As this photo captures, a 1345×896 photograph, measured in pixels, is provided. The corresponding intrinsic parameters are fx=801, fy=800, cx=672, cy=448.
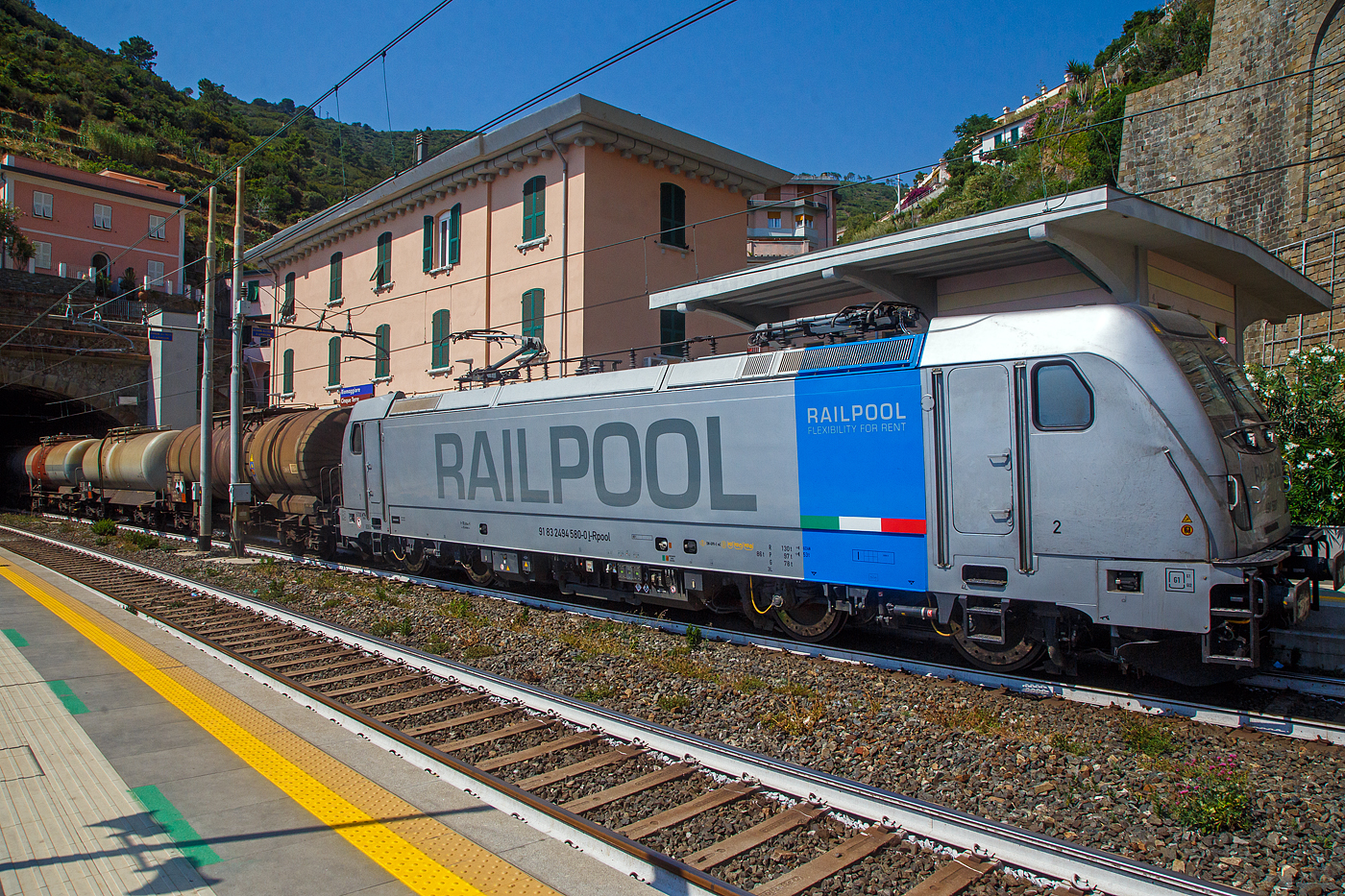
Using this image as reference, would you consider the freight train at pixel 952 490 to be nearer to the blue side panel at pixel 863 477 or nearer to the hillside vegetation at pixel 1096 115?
the blue side panel at pixel 863 477

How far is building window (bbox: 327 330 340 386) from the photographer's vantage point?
97.6 feet

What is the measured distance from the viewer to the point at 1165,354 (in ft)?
21.4

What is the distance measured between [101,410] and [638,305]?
97.0ft

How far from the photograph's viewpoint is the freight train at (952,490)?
6.38 metres

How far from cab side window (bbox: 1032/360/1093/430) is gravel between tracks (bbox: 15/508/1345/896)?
242 cm

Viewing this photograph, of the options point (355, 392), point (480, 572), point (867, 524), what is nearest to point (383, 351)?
point (355, 392)

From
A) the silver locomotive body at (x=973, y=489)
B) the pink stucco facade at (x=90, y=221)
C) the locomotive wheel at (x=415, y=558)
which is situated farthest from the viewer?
the pink stucco facade at (x=90, y=221)

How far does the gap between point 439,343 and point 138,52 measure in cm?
13120

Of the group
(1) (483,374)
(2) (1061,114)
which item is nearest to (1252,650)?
(1) (483,374)

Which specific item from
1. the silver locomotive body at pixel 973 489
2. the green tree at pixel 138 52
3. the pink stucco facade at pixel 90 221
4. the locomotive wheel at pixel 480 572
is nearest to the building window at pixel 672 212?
the locomotive wheel at pixel 480 572

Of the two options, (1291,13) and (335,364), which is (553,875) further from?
(1291,13)

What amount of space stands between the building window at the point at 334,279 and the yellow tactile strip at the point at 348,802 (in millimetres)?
23300

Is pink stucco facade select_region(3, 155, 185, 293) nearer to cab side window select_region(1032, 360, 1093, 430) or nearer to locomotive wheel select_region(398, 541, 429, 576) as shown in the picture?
locomotive wheel select_region(398, 541, 429, 576)

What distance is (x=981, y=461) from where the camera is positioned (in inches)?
282
